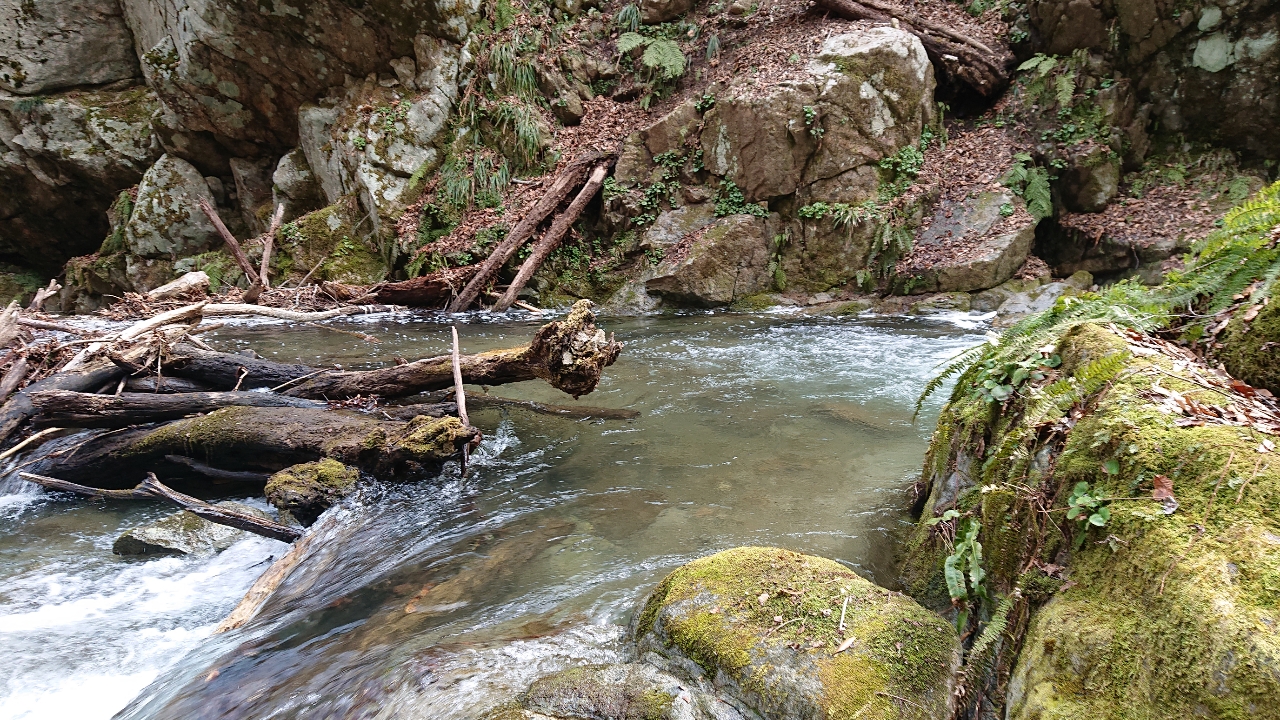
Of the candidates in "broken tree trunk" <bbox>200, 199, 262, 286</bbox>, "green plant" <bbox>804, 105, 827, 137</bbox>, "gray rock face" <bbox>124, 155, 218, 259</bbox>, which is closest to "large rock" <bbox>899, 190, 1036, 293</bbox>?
"green plant" <bbox>804, 105, 827, 137</bbox>

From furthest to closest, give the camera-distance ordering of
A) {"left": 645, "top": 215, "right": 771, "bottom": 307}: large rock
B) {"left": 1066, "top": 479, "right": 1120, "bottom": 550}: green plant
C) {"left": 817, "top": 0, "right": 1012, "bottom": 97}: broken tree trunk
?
{"left": 817, "top": 0, "right": 1012, "bottom": 97}: broken tree trunk
{"left": 645, "top": 215, "right": 771, "bottom": 307}: large rock
{"left": 1066, "top": 479, "right": 1120, "bottom": 550}: green plant

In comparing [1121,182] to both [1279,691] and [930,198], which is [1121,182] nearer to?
[930,198]

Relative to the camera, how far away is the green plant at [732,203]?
39.9 feet

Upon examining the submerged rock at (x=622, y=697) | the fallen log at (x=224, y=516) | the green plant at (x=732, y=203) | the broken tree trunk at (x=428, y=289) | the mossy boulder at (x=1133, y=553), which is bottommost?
the fallen log at (x=224, y=516)

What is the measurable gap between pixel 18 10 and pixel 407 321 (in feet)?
49.4

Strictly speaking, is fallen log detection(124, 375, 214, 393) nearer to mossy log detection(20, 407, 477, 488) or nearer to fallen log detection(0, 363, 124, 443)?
fallen log detection(0, 363, 124, 443)

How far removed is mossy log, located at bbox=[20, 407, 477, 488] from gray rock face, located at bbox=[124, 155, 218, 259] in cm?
1323

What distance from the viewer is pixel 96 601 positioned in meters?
3.73

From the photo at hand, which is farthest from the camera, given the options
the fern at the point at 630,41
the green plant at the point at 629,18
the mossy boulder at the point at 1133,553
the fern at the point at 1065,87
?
the green plant at the point at 629,18

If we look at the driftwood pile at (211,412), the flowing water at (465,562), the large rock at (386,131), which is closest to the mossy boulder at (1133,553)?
the flowing water at (465,562)

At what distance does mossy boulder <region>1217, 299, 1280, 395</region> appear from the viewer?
2.14 m

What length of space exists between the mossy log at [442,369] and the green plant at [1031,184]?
9140 millimetres

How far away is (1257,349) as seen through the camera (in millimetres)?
2213

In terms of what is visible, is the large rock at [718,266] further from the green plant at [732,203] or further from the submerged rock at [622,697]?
the submerged rock at [622,697]
